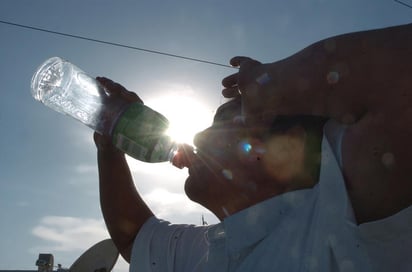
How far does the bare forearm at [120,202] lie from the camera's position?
2.32 m

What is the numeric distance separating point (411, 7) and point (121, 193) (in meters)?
4.06

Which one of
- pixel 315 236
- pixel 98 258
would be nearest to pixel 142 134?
pixel 315 236

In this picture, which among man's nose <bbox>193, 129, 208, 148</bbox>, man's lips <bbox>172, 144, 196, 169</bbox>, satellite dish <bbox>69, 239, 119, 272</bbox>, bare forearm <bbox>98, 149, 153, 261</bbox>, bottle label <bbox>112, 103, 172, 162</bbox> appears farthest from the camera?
satellite dish <bbox>69, 239, 119, 272</bbox>

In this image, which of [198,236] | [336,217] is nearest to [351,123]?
[336,217]

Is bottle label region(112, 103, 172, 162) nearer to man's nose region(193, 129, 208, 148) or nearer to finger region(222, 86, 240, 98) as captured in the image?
man's nose region(193, 129, 208, 148)

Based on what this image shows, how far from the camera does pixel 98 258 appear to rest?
3.86 meters

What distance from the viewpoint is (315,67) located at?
108 cm

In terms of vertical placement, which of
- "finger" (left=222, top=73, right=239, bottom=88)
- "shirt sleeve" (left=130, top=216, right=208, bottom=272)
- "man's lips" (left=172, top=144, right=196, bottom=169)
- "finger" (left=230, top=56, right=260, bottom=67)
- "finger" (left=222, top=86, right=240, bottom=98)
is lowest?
"shirt sleeve" (left=130, top=216, right=208, bottom=272)

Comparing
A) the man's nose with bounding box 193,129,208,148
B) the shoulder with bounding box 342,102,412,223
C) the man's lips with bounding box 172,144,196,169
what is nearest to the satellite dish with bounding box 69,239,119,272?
the man's lips with bounding box 172,144,196,169

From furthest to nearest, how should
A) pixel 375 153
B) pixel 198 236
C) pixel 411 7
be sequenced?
1. pixel 411 7
2. pixel 198 236
3. pixel 375 153

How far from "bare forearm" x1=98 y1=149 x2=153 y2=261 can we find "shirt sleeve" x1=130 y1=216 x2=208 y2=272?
0.64 feet

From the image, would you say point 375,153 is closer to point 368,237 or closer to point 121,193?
point 368,237

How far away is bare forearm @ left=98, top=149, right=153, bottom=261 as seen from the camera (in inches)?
91.4

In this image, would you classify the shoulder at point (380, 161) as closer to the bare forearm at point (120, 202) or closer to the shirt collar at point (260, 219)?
the shirt collar at point (260, 219)
